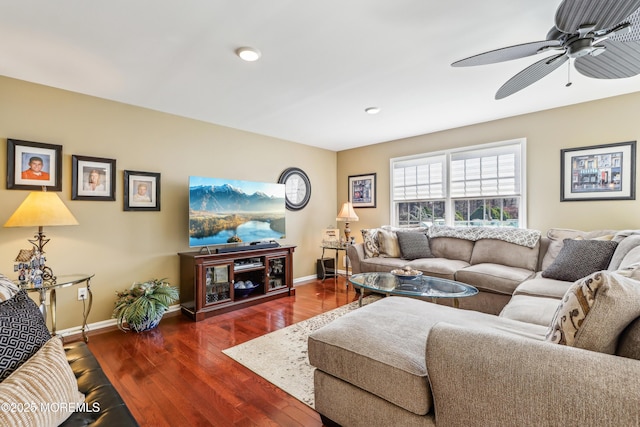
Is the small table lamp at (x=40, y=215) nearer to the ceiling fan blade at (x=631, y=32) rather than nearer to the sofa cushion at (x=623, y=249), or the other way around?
the ceiling fan blade at (x=631, y=32)

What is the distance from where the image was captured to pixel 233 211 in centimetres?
378

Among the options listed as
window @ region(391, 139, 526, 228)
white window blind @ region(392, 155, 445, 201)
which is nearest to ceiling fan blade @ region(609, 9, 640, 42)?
window @ region(391, 139, 526, 228)

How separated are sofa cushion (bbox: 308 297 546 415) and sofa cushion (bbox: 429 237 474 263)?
2147mm

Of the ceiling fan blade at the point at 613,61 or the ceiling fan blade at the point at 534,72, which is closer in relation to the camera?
the ceiling fan blade at the point at 613,61

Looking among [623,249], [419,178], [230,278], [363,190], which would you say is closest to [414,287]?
[623,249]

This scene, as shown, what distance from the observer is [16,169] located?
259cm

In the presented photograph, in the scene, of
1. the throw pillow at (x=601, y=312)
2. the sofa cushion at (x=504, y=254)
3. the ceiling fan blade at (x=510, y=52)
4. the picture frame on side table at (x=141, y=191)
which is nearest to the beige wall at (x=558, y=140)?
the sofa cushion at (x=504, y=254)

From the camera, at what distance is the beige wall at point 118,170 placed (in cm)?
263

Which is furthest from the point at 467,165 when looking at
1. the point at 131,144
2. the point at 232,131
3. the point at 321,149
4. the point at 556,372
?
the point at 131,144

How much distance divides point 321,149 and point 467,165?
97.2 inches

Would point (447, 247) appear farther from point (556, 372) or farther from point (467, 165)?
point (556, 372)

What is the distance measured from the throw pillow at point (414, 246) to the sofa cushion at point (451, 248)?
Answer: 97 mm

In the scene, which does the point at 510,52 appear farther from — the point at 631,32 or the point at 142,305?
the point at 142,305

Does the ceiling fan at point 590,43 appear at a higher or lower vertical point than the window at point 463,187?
higher
